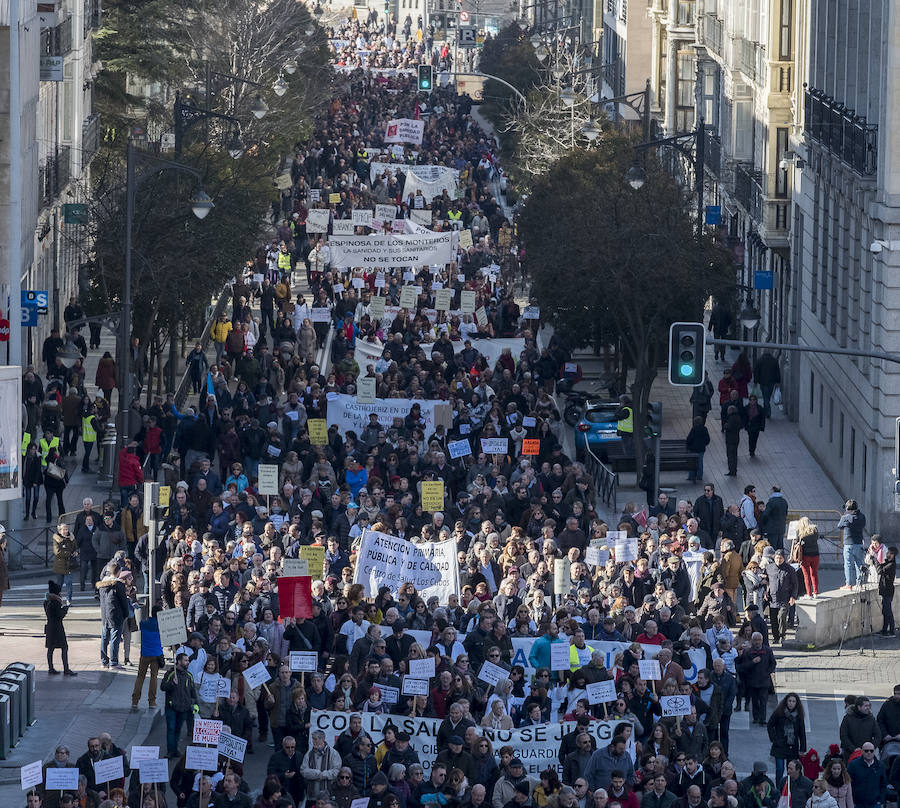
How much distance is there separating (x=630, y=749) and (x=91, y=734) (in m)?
7.12

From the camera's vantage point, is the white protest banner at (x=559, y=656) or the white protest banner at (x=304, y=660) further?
the white protest banner at (x=304, y=660)

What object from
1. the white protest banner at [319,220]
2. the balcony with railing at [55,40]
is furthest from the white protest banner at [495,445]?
the white protest banner at [319,220]

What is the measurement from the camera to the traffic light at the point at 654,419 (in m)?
42.6

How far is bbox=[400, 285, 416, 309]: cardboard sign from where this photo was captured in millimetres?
54875

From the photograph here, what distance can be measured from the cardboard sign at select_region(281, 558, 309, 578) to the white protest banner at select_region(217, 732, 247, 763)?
416 centimetres

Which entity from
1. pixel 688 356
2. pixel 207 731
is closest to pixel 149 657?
pixel 207 731

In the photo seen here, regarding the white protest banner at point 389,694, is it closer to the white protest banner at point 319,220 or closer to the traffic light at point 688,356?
the traffic light at point 688,356

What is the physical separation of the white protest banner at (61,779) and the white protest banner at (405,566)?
879 centimetres

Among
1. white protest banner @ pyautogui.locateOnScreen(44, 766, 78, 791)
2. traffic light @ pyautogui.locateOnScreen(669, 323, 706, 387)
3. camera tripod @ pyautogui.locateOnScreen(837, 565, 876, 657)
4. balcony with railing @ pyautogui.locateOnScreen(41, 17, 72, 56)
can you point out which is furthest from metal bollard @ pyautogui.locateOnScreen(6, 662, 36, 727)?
balcony with railing @ pyautogui.locateOnScreen(41, 17, 72, 56)

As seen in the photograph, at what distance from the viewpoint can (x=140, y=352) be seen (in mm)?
50125

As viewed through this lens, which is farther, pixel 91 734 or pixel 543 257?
pixel 543 257

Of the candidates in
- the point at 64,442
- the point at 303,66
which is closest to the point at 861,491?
the point at 64,442

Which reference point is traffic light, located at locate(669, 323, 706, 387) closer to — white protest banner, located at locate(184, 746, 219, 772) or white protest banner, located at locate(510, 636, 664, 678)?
white protest banner, located at locate(510, 636, 664, 678)

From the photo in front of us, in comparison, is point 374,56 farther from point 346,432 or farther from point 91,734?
point 91,734
